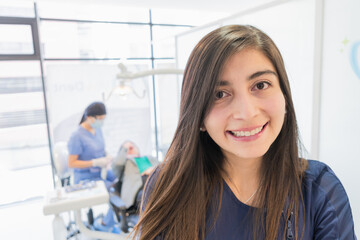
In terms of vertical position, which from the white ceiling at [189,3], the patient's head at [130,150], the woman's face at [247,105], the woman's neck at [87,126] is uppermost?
the white ceiling at [189,3]

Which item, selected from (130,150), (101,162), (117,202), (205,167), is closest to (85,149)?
(101,162)

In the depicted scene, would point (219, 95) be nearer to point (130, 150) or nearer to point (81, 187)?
point (81, 187)

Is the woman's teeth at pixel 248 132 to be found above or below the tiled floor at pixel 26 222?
above

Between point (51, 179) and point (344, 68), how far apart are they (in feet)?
13.2

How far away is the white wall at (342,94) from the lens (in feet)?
4.51

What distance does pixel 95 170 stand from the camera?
2.77 meters

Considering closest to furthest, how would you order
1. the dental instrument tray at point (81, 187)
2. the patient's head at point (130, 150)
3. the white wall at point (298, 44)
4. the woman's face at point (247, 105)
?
the woman's face at point (247, 105), the white wall at point (298, 44), the dental instrument tray at point (81, 187), the patient's head at point (130, 150)

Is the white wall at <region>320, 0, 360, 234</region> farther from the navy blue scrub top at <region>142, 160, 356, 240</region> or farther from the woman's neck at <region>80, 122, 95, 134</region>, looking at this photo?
the woman's neck at <region>80, 122, 95, 134</region>

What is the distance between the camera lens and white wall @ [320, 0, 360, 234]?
1374 millimetres

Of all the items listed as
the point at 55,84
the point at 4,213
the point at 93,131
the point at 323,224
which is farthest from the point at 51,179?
the point at 323,224

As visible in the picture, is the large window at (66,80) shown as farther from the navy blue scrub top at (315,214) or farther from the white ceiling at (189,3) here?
the navy blue scrub top at (315,214)

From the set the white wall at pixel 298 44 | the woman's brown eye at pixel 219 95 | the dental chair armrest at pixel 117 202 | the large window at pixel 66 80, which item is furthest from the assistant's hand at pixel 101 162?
the woman's brown eye at pixel 219 95

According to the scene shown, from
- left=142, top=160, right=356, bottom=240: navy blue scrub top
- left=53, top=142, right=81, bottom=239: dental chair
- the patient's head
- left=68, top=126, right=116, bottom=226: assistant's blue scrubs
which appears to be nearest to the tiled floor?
left=53, top=142, right=81, bottom=239: dental chair

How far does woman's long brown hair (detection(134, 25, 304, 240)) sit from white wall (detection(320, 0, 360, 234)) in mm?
792
